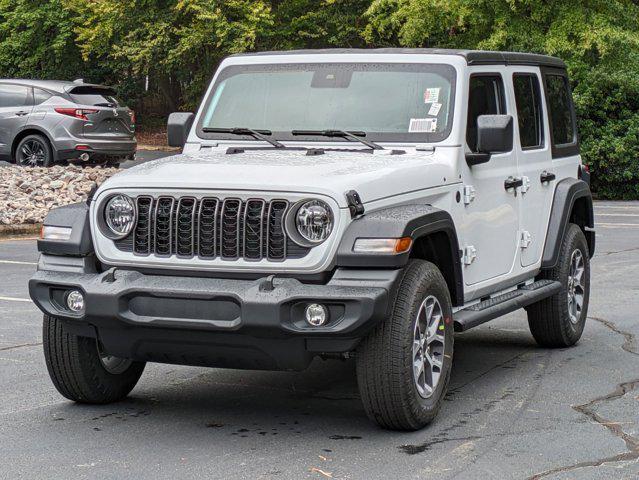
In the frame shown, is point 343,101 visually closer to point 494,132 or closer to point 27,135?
point 494,132

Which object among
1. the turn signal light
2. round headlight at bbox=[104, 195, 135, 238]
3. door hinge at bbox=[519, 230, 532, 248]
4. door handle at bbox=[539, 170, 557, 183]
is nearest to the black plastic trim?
round headlight at bbox=[104, 195, 135, 238]

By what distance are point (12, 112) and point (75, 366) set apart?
16.7m

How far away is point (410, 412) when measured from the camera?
5.95 meters

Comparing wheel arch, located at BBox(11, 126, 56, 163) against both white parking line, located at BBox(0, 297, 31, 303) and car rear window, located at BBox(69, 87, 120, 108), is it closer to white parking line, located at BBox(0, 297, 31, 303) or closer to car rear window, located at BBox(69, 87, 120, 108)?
car rear window, located at BBox(69, 87, 120, 108)

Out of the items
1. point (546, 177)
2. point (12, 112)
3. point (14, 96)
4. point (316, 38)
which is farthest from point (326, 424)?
point (316, 38)

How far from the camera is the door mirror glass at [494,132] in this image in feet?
22.3

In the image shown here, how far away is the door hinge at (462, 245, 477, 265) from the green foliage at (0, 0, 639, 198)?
17337 millimetres

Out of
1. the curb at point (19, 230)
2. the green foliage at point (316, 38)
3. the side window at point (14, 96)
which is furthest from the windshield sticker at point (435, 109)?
the green foliage at point (316, 38)

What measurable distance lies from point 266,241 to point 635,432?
6.65 ft

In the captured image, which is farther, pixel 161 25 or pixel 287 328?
pixel 161 25

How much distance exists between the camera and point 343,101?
7.16 m

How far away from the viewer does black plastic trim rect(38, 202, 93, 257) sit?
616cm

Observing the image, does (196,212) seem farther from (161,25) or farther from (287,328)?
(161,25)

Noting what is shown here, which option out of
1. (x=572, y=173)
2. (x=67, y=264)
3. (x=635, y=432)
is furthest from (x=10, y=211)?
(x=635, y=432)
